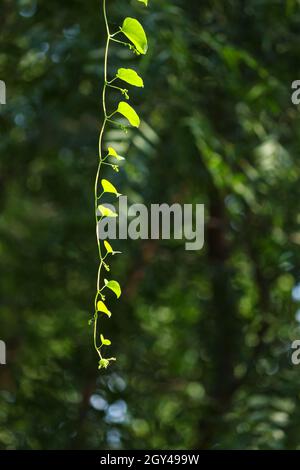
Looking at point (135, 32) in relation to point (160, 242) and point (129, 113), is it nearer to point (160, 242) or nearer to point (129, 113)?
point (129, 113)

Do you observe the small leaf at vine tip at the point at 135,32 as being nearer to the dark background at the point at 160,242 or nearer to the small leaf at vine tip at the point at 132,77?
the small leaf at vine tip at the point at 132,77

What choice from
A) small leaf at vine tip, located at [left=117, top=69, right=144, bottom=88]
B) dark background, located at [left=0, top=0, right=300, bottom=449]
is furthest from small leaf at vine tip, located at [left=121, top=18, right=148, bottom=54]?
dark background, located at [left=0, top=0, right=300, bottom=449]

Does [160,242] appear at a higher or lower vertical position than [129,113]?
lower

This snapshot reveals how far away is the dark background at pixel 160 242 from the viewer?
137 centimetres

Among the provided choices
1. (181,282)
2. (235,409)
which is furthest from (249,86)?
(181,282)

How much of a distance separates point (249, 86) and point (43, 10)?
31 cm

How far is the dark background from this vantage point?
1369 mm

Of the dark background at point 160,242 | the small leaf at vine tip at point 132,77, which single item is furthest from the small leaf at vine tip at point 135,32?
the dark background at point 160,242

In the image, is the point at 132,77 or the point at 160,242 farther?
the point at 160,242

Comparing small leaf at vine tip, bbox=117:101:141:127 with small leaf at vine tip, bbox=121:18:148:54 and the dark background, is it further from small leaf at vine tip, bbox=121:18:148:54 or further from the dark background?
the dark background

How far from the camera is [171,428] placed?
191cm

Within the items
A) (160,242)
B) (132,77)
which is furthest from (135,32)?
(160,242)

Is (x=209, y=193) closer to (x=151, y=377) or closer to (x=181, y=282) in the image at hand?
(x=181, y=282)

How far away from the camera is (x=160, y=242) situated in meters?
1.91
